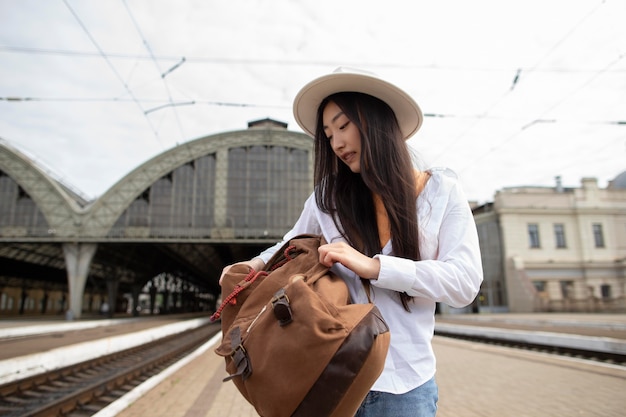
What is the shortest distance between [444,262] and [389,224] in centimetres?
24

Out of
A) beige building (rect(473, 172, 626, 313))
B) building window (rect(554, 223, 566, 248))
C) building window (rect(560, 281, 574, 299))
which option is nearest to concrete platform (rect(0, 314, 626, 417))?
beige building (rect(473, 172, 626, 313))

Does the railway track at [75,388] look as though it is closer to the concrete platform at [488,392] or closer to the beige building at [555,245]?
the concrete platform at [488,392]

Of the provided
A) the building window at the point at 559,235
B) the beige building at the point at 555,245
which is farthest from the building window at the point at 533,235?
the building window at the point at 559,235

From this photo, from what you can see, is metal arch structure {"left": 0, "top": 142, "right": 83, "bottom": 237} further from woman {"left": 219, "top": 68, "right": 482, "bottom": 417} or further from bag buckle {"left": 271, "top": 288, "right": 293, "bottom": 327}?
bag buckle {"left": 271, "top": 288, "right": 293, "bottom": 327}

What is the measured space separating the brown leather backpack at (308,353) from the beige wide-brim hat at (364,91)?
777 millimetres

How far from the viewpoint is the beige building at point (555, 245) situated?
3322cm

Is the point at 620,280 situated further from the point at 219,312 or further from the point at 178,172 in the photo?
the point at 219,312

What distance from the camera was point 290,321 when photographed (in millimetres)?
1089

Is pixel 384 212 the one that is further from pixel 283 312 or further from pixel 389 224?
pixel 283 312

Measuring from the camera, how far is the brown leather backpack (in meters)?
1.04

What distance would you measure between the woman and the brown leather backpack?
0.18 m

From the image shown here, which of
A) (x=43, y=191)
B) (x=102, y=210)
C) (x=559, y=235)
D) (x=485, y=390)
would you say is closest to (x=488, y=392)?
(x=485, y=390)

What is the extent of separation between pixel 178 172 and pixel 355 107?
31665mm

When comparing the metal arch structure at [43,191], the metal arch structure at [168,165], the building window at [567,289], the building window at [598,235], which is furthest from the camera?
the building window at [598,235]
